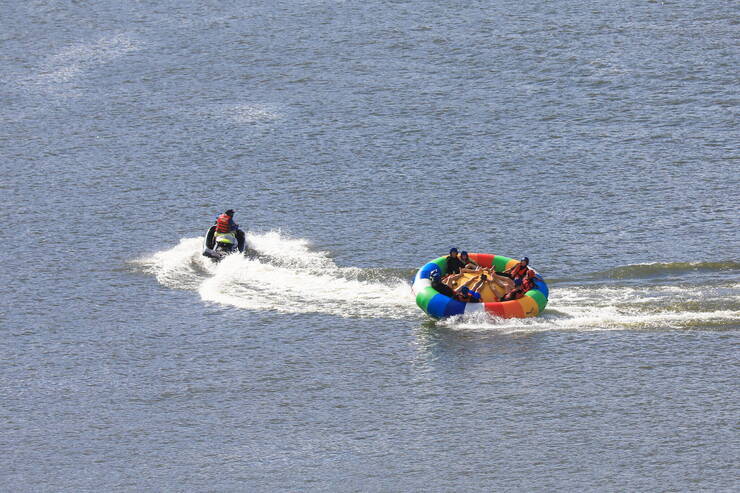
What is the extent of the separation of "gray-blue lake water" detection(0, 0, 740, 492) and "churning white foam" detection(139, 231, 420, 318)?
5.3 inches

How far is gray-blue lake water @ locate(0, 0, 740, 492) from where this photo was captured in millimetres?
35156

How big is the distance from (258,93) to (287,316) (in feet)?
86.5

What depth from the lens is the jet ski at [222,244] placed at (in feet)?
154

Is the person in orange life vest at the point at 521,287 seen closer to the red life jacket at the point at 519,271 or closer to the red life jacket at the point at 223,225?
the red life jacket at the point at 519,271

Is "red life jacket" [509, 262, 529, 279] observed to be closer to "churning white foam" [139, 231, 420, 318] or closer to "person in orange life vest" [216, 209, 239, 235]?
"churning white foam" [139, 231, 420, 318]

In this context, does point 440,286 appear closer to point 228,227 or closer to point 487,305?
point 487,305

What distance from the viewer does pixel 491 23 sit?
7275 centimetres

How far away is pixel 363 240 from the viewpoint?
48688mm

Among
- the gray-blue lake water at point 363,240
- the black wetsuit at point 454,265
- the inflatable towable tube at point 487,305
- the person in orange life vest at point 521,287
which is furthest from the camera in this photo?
the black wetsuit at point 454,265

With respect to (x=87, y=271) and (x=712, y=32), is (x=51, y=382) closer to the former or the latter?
(x=87, y=271)

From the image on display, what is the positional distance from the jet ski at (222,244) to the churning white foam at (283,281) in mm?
331

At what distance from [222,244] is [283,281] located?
331cm

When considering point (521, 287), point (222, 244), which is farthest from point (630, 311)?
point (222, 244)

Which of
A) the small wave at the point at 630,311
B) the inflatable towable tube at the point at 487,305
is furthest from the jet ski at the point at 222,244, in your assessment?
the small wave at the point at 630,311
